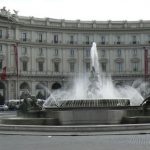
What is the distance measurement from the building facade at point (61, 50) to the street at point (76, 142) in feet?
282

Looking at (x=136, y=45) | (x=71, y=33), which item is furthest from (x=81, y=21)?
(x=136, y=45)

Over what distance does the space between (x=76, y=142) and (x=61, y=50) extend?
322ft

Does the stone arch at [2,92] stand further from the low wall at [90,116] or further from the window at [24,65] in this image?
the low wall at [90,116]

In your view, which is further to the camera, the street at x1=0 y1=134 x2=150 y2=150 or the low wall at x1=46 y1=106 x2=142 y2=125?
the low wall at x1=46 y1=106 x2=142 y2=125

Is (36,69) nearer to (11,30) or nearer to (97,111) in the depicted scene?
(11,30)

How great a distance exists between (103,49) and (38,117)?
3625 inches

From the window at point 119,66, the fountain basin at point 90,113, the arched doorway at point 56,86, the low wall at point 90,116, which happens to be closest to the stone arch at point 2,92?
the arched doorway at point 56,86

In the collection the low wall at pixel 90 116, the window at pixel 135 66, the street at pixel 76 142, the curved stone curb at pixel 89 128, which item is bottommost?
the street at pixel 76 142

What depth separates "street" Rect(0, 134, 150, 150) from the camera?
19.2 meters

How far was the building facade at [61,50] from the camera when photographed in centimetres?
11088

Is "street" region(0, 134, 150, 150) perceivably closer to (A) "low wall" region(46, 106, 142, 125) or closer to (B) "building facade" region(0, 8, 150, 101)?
(A) "low wall" region(46, 106, 142, 125)

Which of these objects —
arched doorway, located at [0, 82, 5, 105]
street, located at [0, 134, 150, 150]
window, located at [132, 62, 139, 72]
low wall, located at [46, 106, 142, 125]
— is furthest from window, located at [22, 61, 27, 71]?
street, located at [0, 134, 150, 150]

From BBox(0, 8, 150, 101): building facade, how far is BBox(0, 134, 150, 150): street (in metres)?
85.9

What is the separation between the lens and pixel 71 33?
120 meters
